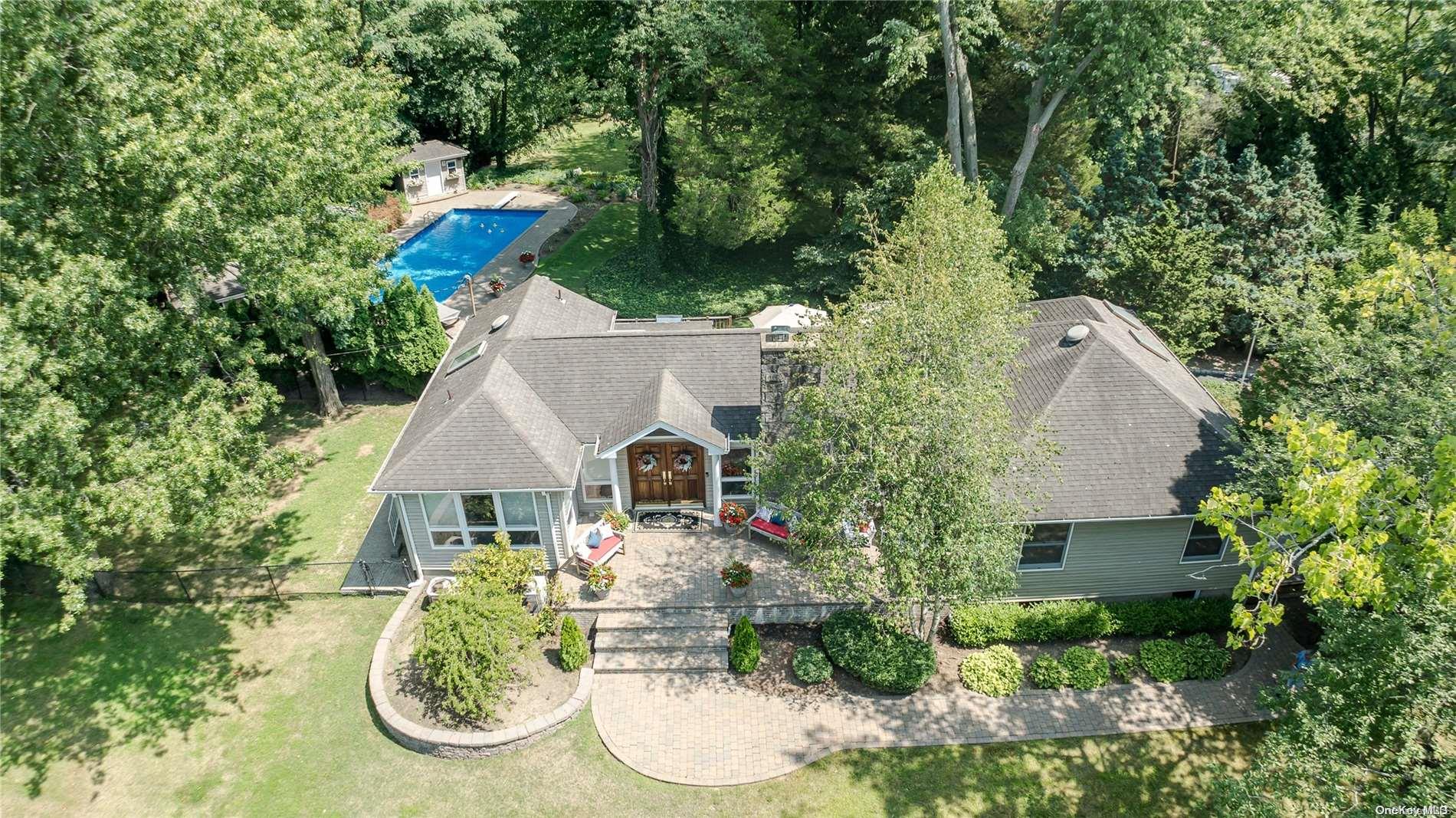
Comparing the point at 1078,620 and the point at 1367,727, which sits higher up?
the point at 1367,727

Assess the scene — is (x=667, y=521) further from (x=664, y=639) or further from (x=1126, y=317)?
(x=1126, y=317)

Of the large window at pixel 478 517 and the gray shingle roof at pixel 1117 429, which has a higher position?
the gray shingle roof at pixel 1117 429

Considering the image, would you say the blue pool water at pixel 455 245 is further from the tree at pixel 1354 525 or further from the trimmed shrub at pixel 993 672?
the tree at pixel 1354 525

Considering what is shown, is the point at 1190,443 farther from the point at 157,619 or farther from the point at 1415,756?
the point at 157,619

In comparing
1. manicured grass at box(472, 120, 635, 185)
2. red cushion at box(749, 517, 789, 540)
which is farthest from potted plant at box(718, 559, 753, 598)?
manicured grass at box(472, 120, 635, 185)

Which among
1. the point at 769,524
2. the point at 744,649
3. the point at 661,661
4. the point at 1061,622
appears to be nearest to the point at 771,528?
the point at 769,524

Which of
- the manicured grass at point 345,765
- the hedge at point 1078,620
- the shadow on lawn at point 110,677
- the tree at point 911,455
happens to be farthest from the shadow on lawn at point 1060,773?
the shadow on lawn at point 110,677

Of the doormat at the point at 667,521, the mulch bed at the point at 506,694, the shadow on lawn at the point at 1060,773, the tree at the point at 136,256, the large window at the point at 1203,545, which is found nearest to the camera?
the tree at the point at 136,256
